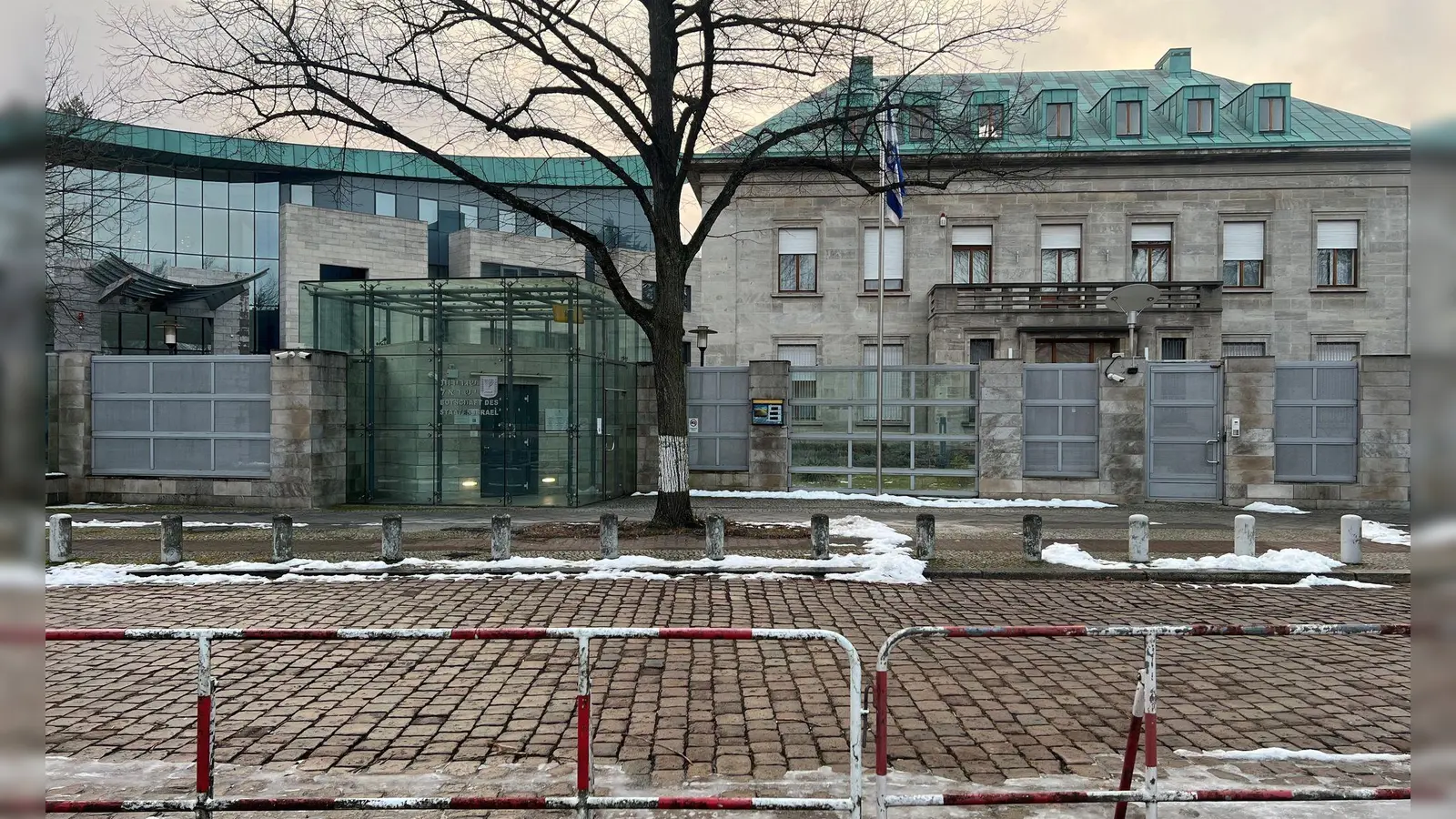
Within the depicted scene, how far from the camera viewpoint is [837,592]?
1084 centimetres

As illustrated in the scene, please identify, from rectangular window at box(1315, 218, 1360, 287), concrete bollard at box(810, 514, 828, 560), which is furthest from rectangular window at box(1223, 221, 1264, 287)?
concrete bollard at box(810, 514, 828, 560)

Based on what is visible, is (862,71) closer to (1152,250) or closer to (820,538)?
(820,538)

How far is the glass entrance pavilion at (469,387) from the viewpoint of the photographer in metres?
19.5

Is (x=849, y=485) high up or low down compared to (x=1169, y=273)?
down

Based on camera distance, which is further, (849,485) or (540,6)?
(849,485)

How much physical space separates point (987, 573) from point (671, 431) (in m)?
5.73

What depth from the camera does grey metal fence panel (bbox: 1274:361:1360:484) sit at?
2036 centimetres

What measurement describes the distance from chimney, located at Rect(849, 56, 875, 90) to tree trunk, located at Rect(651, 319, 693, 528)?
4993mm

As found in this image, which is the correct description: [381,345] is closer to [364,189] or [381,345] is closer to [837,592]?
[837,592]

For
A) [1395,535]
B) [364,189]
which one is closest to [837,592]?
[1395,535]

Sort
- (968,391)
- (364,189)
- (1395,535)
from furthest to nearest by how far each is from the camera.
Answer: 1. (364,189)
2. (968,391)
3. (1395,535)

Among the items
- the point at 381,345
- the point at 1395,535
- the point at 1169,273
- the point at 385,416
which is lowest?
the point at 1395,535

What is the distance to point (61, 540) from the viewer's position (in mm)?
12664
